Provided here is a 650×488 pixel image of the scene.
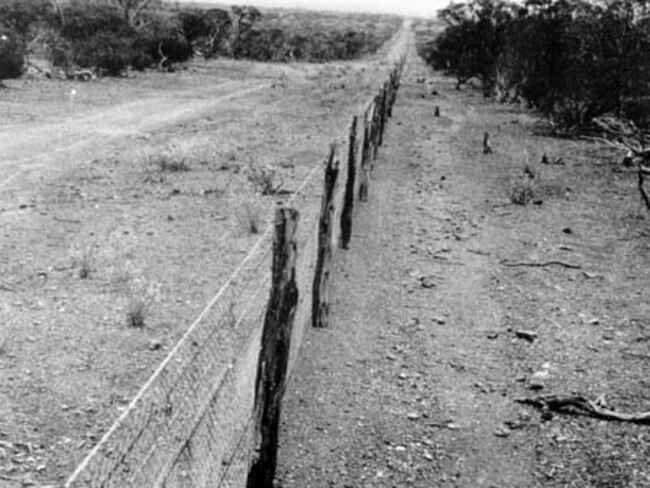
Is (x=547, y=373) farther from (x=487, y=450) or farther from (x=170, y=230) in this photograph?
(x=170, y=230)

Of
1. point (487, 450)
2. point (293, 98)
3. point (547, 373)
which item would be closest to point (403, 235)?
point (547, 373)

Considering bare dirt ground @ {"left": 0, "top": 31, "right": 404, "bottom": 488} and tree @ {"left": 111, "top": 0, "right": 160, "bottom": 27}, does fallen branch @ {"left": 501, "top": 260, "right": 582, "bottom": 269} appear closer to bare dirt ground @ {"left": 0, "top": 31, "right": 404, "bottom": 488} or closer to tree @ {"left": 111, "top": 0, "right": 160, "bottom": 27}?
bare dirt ground @ {"left": 0, "top": 31, "right": 404, "bottom": 488}

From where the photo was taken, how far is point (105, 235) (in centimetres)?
1043

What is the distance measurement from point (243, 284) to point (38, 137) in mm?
10766

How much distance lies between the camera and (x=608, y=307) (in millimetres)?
8836

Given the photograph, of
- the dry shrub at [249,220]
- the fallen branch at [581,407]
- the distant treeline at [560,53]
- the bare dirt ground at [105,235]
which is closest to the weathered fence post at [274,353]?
the bare dirt ground at [105,235]

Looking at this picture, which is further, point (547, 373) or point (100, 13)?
point (100, 13)

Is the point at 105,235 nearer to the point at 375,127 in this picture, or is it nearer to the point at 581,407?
the point at 581,407

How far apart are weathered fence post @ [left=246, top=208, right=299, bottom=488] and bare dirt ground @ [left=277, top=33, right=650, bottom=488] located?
0.59m

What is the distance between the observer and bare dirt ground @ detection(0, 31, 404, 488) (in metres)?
6.03

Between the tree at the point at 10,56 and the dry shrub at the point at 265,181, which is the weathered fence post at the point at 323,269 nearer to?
the dry shrub at the point at 265,181

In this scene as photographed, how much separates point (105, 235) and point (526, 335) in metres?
5.56

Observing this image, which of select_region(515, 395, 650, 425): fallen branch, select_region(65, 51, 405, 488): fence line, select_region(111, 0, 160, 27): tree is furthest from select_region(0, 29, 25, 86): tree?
select_region(515, 395, 650, 425): fallen branch

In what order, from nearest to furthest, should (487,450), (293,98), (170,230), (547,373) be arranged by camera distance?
(487,450) < (547,373) < (170,230) < (293,98)
